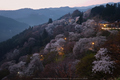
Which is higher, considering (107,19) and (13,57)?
(107,19)

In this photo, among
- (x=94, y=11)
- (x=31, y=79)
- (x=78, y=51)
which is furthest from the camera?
(x=94, y=11)

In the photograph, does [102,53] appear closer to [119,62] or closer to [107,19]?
[119,62]

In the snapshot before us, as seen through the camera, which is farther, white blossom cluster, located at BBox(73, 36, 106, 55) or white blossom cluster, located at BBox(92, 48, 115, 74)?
white blossom cluster, located at BBox(73, 36, 106, 55)

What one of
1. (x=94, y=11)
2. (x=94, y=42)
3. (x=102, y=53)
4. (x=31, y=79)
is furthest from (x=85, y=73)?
(x=94, y=11)

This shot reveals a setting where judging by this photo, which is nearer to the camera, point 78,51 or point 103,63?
point 103,63

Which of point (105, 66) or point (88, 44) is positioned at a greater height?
point (105, 66)

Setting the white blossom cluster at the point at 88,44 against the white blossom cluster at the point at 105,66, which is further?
the white blossom cluster at the point at 88,44

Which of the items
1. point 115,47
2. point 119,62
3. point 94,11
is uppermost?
point 94,11

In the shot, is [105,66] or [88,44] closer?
[105,66]

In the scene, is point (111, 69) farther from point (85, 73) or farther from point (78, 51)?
point (78, 51)

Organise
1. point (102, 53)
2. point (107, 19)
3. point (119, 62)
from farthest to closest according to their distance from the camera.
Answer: point (107, 19)
point (102, 53)
point (119, 62)
